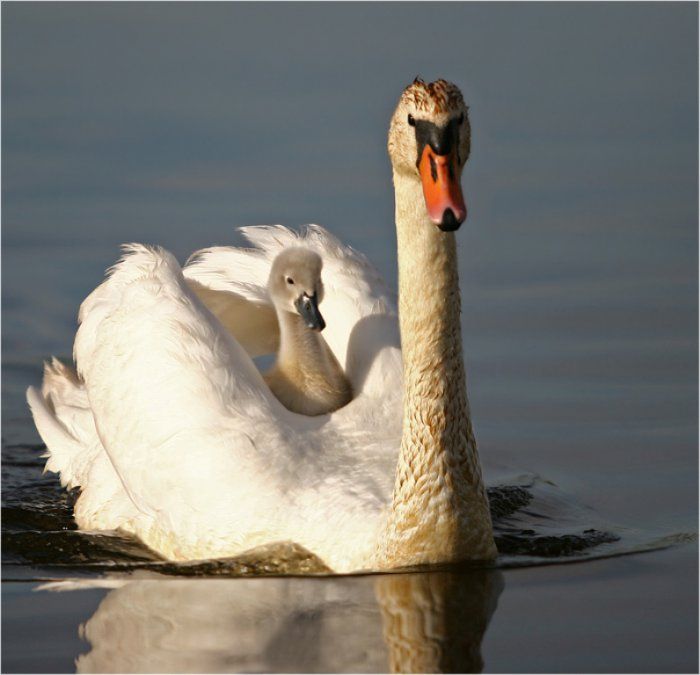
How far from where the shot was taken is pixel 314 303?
845 centimetres

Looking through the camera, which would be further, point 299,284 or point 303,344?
point 303,344

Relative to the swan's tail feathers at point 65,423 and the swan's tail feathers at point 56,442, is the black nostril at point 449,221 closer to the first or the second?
the swan's tail feathers at point 65,423

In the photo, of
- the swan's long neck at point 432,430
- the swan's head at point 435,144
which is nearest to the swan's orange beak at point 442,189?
the swan's head at point 435,144

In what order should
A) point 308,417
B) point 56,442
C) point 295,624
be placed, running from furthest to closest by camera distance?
point 56,442 → point 308,417 → point 295,624

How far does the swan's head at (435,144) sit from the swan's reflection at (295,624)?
5.11ft

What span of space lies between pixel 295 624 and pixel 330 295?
2.68 metres

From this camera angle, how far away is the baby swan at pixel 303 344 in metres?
8.45

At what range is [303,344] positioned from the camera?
855 centimetres

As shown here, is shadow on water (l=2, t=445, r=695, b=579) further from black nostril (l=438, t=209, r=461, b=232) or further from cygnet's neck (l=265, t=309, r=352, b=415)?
black nostril (l=438, t=209, r=461, b=232)

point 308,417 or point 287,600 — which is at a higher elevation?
point 308,417

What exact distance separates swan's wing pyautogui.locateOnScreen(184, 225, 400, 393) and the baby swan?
0.56ft

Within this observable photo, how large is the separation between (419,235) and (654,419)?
343 cm

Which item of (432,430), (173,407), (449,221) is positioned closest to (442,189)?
(449,221)

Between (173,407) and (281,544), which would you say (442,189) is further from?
(173,407)
